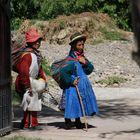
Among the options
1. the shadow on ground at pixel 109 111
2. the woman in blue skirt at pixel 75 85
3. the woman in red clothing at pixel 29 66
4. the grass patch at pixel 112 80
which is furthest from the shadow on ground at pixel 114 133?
the grass patch at pixel 112 80

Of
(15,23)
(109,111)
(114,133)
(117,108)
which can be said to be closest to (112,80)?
(117,108)

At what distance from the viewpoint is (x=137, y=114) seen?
10898 millimetres

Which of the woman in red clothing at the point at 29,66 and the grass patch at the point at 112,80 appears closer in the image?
the woman in red clothing at the point at 29,66

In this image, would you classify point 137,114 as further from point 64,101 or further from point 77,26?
point 77,26

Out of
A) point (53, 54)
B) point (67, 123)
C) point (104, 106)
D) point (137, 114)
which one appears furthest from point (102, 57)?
point (67, 123)

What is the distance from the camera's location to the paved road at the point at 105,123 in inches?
318

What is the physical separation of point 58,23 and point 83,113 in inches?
762

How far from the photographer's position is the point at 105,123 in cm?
960

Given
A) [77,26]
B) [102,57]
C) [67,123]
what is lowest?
[67,123]

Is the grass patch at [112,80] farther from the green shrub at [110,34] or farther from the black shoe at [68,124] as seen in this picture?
the green shrub at [110,34]

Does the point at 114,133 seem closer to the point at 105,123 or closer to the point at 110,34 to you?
the point at 105,123

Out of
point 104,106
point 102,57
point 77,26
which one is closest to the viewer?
point 104,106

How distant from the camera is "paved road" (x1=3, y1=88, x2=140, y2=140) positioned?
8078mm

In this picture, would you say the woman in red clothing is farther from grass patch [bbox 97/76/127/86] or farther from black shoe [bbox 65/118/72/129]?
grass patch [bbox 97/76/127/86]
